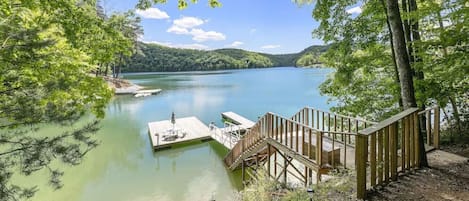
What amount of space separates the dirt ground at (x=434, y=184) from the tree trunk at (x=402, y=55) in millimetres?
267

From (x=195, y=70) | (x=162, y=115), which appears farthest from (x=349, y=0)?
(x=195, y=70)

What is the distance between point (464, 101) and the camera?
5637 mm

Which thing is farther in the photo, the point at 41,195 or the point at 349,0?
the point at 41,195

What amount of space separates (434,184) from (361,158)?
3.86ft

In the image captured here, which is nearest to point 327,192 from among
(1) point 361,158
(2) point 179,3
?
(1) point 361,158

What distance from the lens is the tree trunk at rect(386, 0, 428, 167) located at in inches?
136

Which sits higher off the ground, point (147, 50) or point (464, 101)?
point (147, 50)

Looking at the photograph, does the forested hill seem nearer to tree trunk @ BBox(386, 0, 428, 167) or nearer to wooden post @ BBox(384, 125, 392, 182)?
tree trunk @ BBox(386, 0, 428, 167)

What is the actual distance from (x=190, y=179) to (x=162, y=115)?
10601mm

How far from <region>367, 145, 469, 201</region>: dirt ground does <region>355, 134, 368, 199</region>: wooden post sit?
0.42 feet

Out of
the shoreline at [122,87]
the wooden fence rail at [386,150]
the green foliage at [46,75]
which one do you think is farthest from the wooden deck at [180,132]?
the shoreline at [122,87]

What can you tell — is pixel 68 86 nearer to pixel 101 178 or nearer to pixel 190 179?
pixel 190 179

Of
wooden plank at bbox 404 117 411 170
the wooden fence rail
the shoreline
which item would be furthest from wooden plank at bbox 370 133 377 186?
the shoreline

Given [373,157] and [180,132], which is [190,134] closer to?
[180,132]
